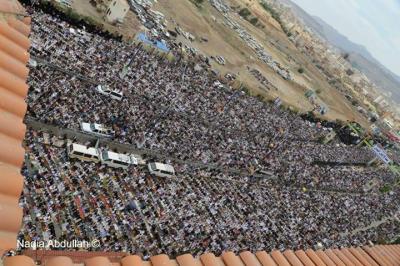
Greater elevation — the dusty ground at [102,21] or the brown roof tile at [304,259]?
the brown roof tile at [304,259]

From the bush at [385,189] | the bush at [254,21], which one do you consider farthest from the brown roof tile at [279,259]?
the bush at [254,21]

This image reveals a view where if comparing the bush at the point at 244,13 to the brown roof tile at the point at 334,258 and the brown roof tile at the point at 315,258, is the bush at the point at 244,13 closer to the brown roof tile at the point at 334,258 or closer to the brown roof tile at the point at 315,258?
the brown roof tile at the point at 334,258

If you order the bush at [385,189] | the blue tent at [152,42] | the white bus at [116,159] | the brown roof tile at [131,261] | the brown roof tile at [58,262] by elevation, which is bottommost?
the white bus at [116,159]

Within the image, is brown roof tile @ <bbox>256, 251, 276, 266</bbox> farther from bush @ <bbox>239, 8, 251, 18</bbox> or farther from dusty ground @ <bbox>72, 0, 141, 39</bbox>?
bush @ <bbox>239, 8, 251, 18</bbox>

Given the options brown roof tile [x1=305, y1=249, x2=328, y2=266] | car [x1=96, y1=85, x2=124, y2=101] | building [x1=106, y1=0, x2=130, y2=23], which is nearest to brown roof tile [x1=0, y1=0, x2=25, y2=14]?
brown roof tile [x1=305, y1=249, x2=328, y2=266]

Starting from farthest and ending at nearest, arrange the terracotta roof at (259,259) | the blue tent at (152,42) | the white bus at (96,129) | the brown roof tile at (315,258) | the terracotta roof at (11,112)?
the blue tent at (152,42) < the white bus at (96,129) < the brown roof tile at (315,258) < the terracotta roof at (259,259) < the terracotta roof at (11,112)

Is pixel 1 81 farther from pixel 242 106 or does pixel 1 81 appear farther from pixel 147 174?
pixel 242 106
